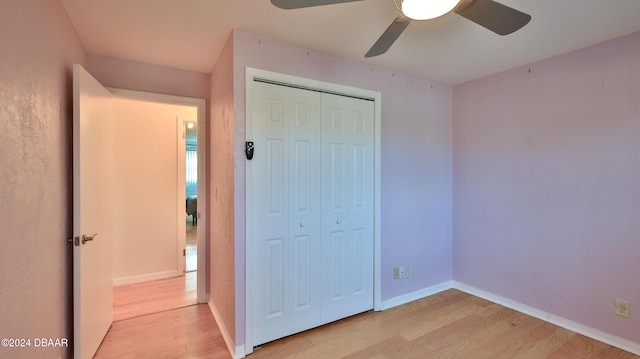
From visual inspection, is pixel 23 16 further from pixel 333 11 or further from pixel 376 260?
pixel 376 260

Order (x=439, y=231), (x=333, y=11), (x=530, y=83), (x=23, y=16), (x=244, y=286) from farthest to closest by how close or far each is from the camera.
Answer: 1. (x=439, y=231)
2. (x=530, y=83)
3. (x=244, y=286)
4. (x=333, y=11)
5. (x=23, y=16)

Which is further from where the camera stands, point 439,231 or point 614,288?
point 439,231

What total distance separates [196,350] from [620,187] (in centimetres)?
348

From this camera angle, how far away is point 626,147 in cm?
212

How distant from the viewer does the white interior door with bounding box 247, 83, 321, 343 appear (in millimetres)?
2113

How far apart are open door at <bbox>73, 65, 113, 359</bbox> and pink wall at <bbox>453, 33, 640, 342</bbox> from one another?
3488 mm

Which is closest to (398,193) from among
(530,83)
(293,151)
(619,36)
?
(293,151)


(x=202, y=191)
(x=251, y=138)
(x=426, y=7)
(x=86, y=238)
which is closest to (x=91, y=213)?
(x=86, y=238)

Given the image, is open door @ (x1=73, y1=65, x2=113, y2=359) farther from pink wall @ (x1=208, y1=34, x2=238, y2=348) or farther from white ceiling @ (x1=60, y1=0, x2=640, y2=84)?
pink wall @ (x1=208, y1=34, x2=238, y2=348)

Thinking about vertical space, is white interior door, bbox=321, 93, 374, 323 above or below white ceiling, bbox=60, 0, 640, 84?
below

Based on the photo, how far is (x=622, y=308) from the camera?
2.14m

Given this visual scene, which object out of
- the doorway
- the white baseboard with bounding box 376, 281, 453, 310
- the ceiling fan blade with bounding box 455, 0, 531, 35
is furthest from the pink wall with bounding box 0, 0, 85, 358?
the white baseboard with bounding box 376, 281, 453, 310

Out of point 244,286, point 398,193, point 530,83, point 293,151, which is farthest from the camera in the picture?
point 398,193

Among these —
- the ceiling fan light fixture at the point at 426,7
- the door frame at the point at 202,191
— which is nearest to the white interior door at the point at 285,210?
the door frame at the point at 202,191
